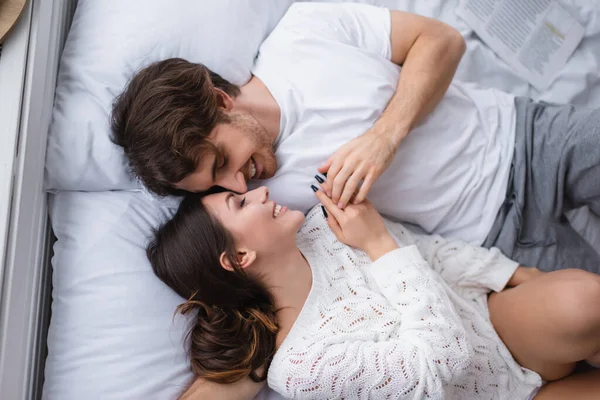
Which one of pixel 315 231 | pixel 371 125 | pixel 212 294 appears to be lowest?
pixel 212 294

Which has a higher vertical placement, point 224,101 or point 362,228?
point 224,101

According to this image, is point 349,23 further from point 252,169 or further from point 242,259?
point 242,259

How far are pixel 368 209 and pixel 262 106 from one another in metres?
0.35

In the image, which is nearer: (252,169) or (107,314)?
(107,314)

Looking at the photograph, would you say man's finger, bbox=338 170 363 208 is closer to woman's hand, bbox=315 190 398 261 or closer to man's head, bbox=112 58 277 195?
woman's hand, bbox=315 190 398 261

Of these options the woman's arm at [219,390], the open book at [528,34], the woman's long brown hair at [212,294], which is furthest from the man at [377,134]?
the woman's arm at [219,390]

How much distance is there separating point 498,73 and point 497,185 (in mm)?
458

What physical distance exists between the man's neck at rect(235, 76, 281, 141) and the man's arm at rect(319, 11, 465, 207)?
0.17 meters

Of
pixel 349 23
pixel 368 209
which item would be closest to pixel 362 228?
pixel 368 209

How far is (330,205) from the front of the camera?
1.21 metres

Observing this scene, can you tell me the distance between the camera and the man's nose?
3.84 feet

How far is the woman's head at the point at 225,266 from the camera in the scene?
3.70 ft

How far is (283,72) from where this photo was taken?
1.30 m

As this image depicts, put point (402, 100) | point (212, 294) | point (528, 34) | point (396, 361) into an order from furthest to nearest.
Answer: point (528, 34) → point (402, 100) → point (212, 294) → point (396, 361)
